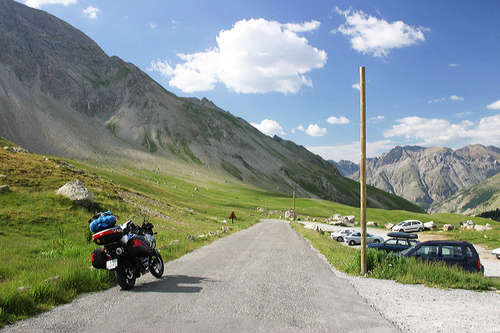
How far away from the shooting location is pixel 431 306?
879 centimetres

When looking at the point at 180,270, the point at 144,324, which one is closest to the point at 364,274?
the point at 180,270

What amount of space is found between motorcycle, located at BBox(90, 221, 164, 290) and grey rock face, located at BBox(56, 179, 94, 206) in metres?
17.8

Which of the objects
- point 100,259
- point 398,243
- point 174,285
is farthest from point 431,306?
point 398,243

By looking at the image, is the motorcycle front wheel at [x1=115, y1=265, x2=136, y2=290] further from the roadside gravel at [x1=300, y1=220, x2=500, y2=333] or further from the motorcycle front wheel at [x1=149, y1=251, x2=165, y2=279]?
the roadside gravel at [x1=300, y1=220, x2=500, y2=333]

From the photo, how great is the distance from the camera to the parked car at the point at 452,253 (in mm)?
13789

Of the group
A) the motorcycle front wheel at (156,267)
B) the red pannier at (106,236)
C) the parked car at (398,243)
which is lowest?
the parked car at (398,243)

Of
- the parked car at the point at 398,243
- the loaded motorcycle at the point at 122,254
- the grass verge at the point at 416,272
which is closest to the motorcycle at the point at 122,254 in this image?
the loaded motorcycle at the point at 122,254

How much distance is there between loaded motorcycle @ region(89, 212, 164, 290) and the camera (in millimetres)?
9445

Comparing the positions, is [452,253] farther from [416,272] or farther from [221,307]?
[221,307]

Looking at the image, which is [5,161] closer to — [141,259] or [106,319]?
[141,259]

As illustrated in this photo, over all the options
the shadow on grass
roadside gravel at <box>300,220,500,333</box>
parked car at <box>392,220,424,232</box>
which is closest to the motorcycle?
the shadow on grass

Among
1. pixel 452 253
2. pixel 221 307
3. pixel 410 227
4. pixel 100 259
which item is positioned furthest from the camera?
pixel 410 227

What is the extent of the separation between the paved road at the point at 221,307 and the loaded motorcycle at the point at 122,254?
47 centimetres

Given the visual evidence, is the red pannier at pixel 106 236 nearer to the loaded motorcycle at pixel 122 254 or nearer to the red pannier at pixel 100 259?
the loaded motorcycle at pixel 122 254
